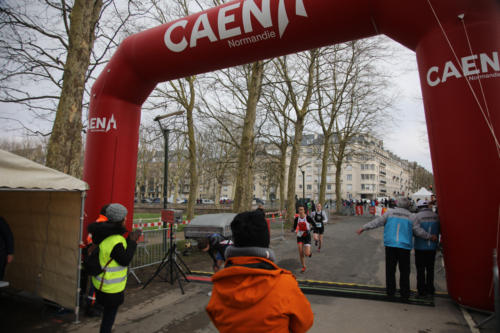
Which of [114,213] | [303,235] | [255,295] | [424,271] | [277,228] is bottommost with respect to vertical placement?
[277,228]

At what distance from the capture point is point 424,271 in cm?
565


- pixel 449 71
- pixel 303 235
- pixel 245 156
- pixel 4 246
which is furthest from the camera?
pixel 245 156

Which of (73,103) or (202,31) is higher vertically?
(202,31)

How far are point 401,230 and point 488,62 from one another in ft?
10.00

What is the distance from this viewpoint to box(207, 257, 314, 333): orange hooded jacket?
1.76 meters

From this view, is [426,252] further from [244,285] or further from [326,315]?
[244,285]

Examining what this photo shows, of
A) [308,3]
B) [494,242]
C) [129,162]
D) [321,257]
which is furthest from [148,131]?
[494,242]

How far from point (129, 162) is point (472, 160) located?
6.65 meters

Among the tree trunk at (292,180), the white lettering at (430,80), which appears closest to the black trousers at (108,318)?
the white lettering at (430,80)

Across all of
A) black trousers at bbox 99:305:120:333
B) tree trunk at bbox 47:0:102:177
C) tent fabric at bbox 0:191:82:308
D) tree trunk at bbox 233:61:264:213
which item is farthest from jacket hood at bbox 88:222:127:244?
tree trunk at bbox 233:61:264:213

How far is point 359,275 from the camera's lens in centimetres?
749

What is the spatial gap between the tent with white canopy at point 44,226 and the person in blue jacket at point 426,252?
6003mm

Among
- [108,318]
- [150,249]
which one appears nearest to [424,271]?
[108,318]

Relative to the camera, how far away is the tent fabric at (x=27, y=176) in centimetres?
399
